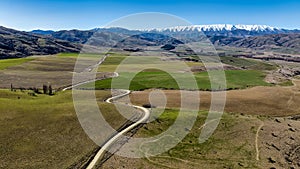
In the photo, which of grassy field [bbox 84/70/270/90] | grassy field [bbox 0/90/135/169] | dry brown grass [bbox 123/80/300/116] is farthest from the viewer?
grassy field [bbox 84/70/270/90]

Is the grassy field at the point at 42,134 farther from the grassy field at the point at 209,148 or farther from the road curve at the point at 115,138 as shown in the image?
the grassy field at the point at 209,148

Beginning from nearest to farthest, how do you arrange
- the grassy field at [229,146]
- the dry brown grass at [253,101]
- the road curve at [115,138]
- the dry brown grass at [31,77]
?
the road curve at [115,138] → the grassy field at [229,146] → the dry brown grass at [253,101] → the dry brown grass at [31,77]

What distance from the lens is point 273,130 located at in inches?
2982

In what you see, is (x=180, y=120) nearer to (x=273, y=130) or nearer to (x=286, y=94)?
(x=273, y=130)

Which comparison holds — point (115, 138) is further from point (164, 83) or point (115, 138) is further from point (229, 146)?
point (164, 83)

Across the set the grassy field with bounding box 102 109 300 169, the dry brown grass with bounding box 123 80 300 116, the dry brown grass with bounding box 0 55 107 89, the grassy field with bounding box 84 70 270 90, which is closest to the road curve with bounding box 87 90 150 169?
the grassy field with bounding box 102 109 300 169

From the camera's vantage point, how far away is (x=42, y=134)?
62.2 m

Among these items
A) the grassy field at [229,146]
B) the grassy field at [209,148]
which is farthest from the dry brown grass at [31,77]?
the grassy field at [229,146]

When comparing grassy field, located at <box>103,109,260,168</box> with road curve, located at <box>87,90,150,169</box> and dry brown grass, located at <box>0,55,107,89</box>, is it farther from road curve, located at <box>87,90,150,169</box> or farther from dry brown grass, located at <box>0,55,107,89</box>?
dry brown grass, located at <box>0,55,107,89</box>

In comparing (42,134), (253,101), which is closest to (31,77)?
(253,101)

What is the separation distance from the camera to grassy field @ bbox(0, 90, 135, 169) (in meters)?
52.9

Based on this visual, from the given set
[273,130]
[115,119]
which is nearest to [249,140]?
[273,130]

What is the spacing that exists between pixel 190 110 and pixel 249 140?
23668mm

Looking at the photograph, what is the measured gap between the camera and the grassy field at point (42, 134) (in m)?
52.9
